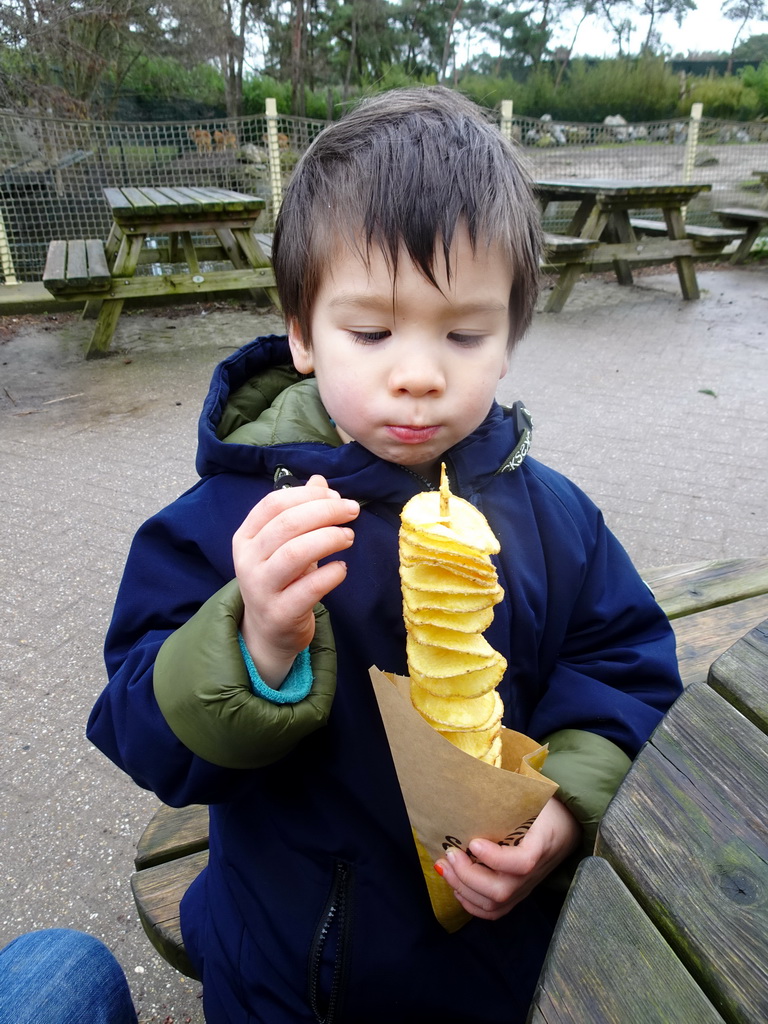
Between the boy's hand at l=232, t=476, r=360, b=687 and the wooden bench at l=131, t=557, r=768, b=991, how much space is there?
0.46m

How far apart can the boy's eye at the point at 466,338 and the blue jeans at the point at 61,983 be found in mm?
1123

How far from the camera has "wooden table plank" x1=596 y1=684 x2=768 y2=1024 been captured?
0.80 metres

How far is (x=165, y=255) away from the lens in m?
8.31

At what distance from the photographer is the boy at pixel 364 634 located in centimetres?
110

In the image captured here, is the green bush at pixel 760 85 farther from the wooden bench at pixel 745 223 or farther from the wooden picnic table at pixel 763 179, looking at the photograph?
the wooden bench at pixel 745 223

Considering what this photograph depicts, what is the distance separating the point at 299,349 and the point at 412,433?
1.12ft

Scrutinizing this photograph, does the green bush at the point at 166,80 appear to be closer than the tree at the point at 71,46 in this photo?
No

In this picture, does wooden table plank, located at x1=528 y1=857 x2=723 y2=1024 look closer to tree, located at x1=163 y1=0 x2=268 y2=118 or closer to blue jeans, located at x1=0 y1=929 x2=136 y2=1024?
blue jeans, located at x1=0 y1=929 x2=136 y2=1024

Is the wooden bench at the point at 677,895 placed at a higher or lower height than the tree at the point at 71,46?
lower

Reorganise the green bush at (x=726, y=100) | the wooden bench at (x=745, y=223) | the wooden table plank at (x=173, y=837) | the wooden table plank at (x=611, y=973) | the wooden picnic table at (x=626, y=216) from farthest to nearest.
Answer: the green bush at (x=726, y=100)
the wooden bench at (x=745, y=223)
the wooden picnic table at (x=626, y=216)
the wooden table plank at (x=173, y=837)
the wooden table plank at (x=611, y=973)

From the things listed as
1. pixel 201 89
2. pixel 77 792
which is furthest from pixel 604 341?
pixel 201 89

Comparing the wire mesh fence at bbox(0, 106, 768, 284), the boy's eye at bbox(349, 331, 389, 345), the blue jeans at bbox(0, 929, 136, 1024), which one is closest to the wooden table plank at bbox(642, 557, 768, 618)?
the boy's eye at bbox(349, 331, 389, 345)

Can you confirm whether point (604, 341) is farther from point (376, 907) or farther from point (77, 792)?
point (376, 907)


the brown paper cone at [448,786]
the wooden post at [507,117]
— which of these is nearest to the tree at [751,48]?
the wooden post at [507,117]
